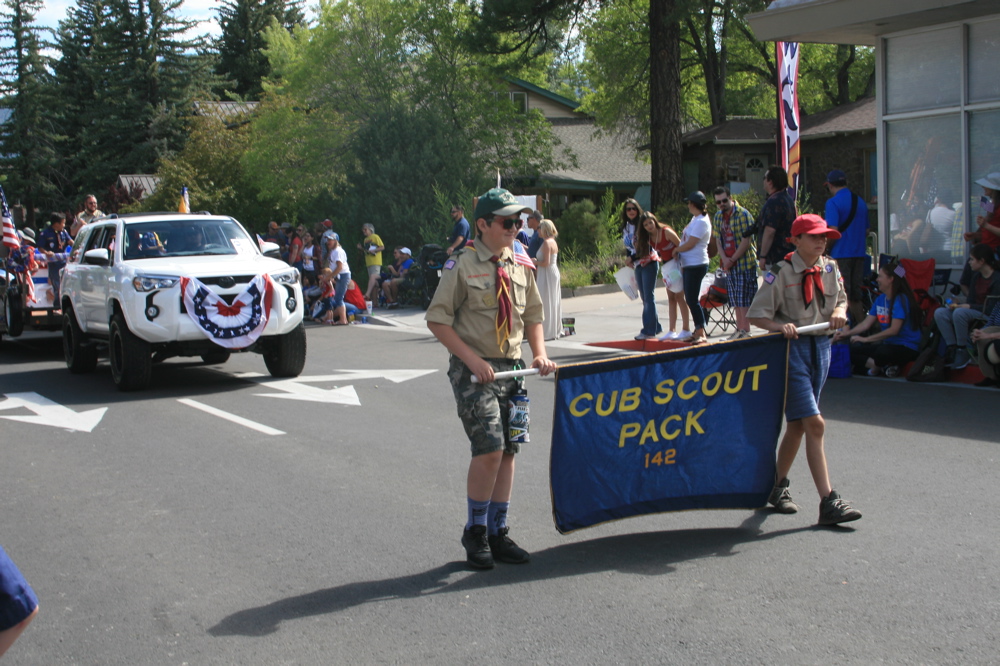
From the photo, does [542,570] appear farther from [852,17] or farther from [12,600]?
[852,17]

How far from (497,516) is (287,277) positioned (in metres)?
6.92

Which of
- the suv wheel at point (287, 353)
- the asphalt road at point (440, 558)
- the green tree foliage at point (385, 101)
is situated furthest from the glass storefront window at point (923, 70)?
the green tree foliage at point (385, 101)

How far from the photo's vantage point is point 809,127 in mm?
32219

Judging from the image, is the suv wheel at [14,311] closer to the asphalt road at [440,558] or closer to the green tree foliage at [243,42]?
the asphalt road at [440,558]

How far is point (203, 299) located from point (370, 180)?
50.9 ft

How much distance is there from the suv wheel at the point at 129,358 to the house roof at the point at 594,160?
26.9 metres

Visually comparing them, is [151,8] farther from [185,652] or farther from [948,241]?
[185,652]

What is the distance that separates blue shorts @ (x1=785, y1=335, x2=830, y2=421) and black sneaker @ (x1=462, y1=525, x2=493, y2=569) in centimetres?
188

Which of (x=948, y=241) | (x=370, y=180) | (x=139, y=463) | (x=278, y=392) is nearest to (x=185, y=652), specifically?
(x=139, y=463)

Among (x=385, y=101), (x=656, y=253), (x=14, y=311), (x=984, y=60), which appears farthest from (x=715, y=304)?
(x=385, y=101)

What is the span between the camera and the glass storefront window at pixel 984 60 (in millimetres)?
11961

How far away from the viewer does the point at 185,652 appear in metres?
4.23

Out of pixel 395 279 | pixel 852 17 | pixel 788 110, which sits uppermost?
pixel 852 17

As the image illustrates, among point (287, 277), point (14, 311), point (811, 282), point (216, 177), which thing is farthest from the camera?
point (216, 177)
